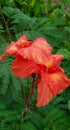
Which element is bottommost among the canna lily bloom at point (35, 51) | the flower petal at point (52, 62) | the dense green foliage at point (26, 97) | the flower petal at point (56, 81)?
the dense green foliage at point (26, 97)

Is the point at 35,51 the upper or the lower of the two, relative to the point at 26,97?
upper

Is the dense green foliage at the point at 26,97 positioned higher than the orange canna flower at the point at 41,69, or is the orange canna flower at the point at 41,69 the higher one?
the orange canna flower at the point at 41,69

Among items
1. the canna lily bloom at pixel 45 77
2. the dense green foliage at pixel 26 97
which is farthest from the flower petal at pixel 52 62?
the dense green foliage at pixel 26 97

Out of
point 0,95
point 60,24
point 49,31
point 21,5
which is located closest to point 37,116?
point 0,95

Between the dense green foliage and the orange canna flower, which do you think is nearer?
the orange canna flower

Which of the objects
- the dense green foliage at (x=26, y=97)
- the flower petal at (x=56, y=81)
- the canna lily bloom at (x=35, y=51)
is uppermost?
the canna lily bloom at (x=35, y=51)

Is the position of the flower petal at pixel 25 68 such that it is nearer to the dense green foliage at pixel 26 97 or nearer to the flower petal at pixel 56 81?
the flower petal at pixel 56 81

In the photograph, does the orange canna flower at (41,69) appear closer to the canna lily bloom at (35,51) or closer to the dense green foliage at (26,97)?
the canna lily bloom at (35,51)

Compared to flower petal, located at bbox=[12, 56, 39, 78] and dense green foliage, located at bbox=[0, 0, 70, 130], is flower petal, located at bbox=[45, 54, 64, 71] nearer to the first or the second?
flower petal, located at bbox=[12, 56, 39, 78]

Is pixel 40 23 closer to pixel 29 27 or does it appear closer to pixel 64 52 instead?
pixel 29 27

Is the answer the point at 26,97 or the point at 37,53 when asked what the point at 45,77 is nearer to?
the point at 37,53

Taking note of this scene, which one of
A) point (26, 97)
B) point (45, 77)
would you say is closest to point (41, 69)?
point (45, 77)

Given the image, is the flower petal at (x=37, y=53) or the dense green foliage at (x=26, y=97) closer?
the flower petal at (x=37, y=53)

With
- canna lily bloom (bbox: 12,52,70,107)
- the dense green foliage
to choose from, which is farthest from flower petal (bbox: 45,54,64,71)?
the dense green foliage
